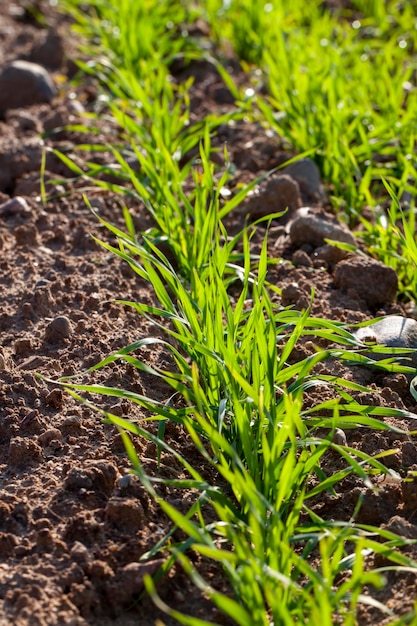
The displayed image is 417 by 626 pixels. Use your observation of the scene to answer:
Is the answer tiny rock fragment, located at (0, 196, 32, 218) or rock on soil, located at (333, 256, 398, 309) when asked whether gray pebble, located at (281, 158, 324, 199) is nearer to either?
rock on soil, located at (333, 256, 398, 309)

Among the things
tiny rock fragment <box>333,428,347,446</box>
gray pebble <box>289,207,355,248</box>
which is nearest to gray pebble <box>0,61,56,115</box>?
gray pebble <box>289,207,355,248</box>

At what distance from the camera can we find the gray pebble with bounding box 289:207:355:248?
8.72 ft

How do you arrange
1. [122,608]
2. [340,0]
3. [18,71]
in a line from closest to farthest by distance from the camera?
1. [122,608]
2. [18,71]
3. [340,0]

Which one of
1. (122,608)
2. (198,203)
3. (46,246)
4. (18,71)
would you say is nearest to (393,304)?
(198,203)

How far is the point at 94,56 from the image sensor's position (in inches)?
158

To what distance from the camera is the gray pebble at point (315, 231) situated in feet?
8.72

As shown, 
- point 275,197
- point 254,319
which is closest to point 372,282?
point 275,197

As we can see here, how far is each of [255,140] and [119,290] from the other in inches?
43.1

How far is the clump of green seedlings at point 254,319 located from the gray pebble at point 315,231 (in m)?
0.06

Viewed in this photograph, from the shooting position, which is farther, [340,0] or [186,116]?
[340,0]

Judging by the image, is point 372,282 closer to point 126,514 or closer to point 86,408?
point 86,408

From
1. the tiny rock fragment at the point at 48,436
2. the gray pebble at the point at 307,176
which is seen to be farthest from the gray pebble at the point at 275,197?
the tiny rock fragment at the point at 48,436

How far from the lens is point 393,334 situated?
2180 mm

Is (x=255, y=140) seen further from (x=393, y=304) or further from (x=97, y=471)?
(x=97, y=471)
